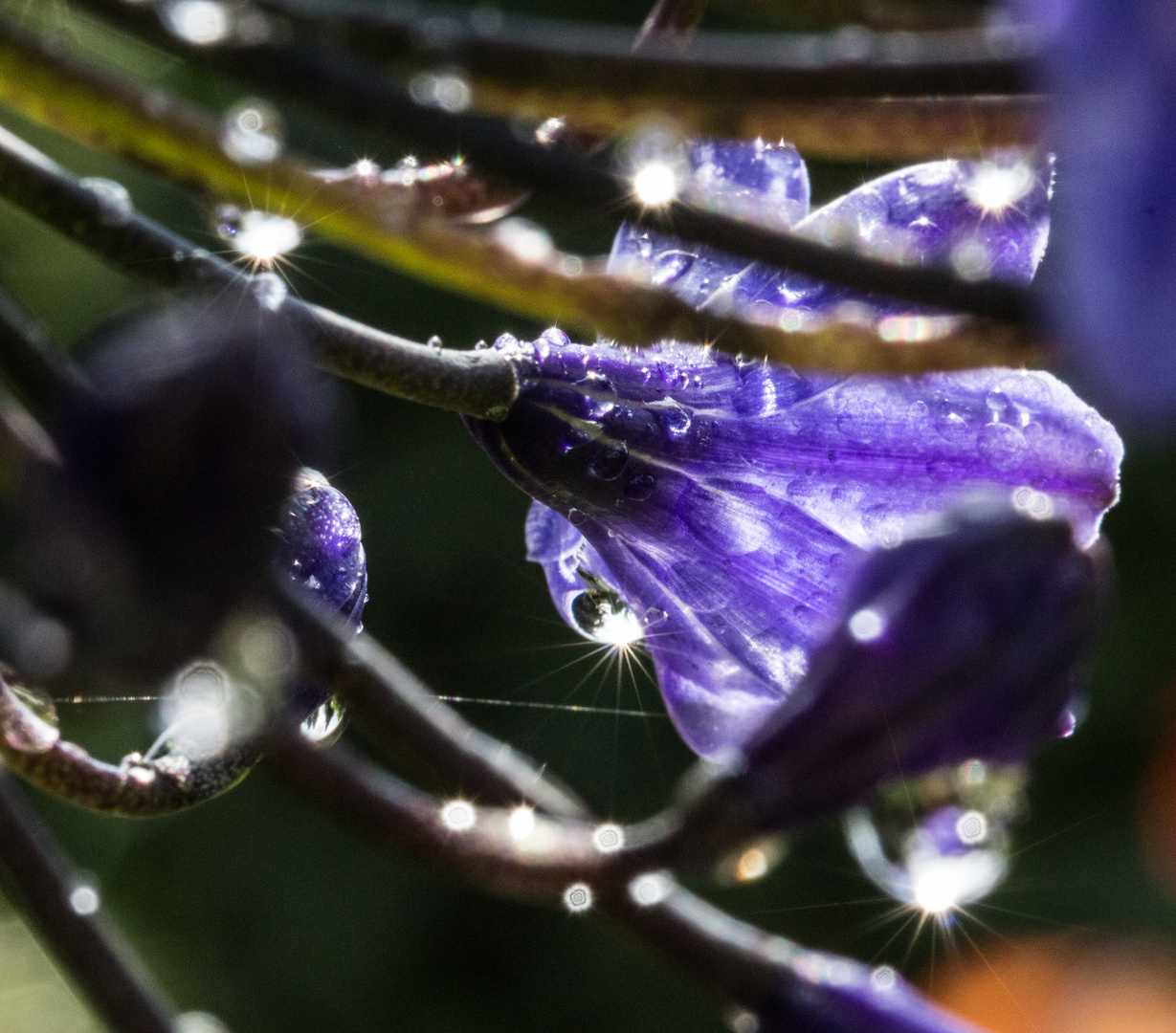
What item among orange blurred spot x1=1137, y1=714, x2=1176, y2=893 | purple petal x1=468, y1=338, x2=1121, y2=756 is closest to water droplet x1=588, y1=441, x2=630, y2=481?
purple petal x1=468, y1=338, x2=1121, y2=756

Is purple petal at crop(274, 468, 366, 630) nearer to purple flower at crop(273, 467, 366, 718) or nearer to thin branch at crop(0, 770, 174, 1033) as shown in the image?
purple flower at crop(273, 467, 366, 718)

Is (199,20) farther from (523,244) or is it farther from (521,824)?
(521,824)

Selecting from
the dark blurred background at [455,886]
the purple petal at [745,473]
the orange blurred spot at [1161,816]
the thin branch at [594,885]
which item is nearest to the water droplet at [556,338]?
the purple petal at [745,473]

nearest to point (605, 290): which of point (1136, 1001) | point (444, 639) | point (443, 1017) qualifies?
point (444, 639)

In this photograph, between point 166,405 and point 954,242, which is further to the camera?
point 954,242

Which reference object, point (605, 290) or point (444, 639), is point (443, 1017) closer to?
point (444, 639)

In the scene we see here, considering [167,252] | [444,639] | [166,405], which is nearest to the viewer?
[166,405]

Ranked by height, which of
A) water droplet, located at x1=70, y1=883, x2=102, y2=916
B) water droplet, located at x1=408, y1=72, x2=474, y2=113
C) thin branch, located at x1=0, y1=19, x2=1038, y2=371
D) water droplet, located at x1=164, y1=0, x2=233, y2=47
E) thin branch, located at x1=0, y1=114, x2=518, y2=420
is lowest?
water droplet, located at x1=70, y1=883, x2=102, y2=916
